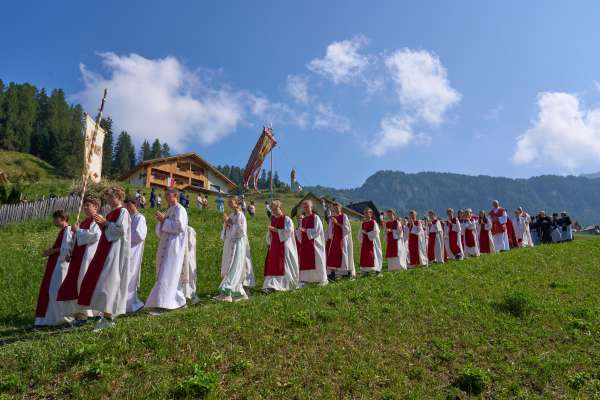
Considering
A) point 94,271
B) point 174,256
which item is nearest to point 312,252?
point 174,256

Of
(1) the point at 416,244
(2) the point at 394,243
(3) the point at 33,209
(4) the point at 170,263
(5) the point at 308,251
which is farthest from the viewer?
(3) the point at 33,209

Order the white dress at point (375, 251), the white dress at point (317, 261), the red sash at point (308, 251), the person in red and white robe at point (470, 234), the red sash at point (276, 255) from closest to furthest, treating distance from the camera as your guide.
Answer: the red sash at point (276, 255), the white dress at point (317, 261), the red sash at point (308, 251), the white dress at point (375, 251), the person in red and white robe at point (470, 234)

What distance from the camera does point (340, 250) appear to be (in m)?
14.9

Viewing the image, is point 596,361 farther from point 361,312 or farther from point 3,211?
point 3,211

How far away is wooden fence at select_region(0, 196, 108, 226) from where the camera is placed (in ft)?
87.2

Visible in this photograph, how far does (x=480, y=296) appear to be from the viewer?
10.6 meters

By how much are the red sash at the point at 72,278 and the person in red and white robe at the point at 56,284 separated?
55 cm

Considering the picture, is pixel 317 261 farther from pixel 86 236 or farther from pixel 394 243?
pixel 86 236

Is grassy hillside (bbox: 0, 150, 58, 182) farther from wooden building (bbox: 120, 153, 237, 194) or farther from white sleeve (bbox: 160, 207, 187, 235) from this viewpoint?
white sleeve (bbox: 160, 207, 187, 235)

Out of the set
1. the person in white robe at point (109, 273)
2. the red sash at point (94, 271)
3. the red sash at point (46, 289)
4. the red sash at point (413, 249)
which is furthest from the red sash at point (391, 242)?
the red sash at point (46, 289)

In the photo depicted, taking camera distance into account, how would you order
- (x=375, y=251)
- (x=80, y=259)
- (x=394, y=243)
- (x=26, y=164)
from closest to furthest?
(x=80, y=259)
(x=375, y=251)
(x=394, y=243)
(x=26, y=164)

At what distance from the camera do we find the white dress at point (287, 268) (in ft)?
39.4

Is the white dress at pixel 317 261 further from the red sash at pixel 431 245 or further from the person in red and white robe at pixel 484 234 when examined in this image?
the person in red and white robe at pixel 484 234

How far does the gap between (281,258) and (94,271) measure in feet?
17.3
